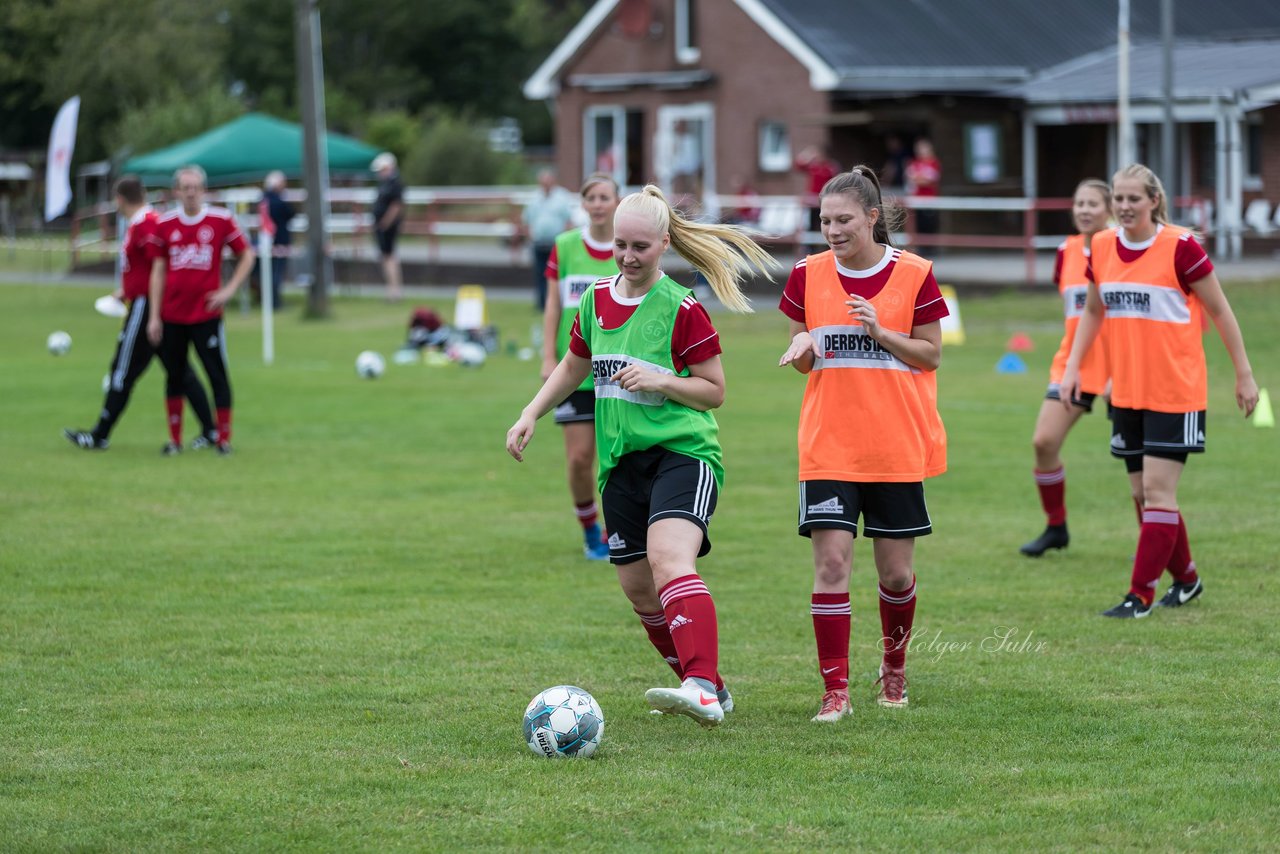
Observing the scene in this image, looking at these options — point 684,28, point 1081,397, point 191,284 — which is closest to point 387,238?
point 684,28

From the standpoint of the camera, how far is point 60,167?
19.5m

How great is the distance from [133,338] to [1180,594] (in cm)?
847

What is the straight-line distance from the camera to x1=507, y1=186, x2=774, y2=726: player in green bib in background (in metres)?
5.66

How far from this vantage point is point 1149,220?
25.0 feet

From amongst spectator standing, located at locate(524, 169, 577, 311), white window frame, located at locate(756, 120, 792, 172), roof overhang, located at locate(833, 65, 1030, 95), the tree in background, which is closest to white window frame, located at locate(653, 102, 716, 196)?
white window frame, located at locate(756, 120, 792, 172)

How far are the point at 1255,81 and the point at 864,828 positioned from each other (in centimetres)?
2780

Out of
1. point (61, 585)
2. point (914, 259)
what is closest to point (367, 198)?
point (61, 585)

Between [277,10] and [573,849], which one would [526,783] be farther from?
[277,10]

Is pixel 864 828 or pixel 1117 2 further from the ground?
pixel 1117 2

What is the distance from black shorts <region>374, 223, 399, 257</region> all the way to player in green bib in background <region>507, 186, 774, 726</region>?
24.0 m

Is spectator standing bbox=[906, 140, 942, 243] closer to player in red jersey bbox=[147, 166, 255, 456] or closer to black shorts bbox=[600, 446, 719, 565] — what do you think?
player in red jersey bbox=[147, 166, 255, 456]

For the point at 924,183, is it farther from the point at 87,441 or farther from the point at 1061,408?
the point at 1061,408

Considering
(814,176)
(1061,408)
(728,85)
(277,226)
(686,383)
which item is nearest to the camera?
(686,383)

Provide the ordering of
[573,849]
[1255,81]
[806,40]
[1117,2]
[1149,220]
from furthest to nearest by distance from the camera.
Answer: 1. [1117,2]
2. [806,40]
3. [1255,81]
4. [1149,220]
5. [573,849]
